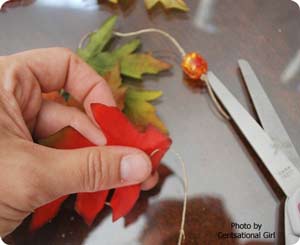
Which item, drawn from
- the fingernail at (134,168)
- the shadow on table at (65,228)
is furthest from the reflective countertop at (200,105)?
the fingernail at (134,168)

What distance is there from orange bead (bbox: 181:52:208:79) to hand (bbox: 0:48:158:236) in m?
0.16

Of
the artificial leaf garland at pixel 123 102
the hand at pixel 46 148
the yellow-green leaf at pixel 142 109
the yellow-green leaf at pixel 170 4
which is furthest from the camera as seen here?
the yellow-green leaf at pixel 170 4

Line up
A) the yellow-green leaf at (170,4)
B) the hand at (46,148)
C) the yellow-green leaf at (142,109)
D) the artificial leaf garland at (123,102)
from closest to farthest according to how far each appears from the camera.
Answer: the hand at (46,148) < the artificial leaf garland at (123,102) < the yellow-green leaf at (142,109) < the yellow-green leaf at (170,4)

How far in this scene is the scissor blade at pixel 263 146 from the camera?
0.61 meters

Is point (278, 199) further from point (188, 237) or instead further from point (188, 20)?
point (188, 20)

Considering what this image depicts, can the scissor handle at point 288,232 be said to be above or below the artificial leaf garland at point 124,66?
below

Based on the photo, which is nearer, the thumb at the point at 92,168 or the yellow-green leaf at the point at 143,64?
the thumb at the point at 92,168

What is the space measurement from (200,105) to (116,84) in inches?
5.9

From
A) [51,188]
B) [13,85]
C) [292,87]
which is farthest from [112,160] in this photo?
[292,87]

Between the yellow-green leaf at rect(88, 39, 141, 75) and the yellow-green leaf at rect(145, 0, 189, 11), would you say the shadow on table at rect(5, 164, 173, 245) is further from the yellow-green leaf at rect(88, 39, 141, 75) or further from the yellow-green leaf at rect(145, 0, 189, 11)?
the yellow-green leaf at rect(145, 0, 189, 11)

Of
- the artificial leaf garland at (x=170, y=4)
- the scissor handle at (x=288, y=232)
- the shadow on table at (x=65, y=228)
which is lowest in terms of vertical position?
the shadow on table at (x=65, y=228)

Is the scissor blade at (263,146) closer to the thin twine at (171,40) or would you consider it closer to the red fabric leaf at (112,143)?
the thin twine at (171,40)

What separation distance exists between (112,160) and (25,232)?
0.20m

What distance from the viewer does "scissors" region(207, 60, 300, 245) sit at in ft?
1.93
